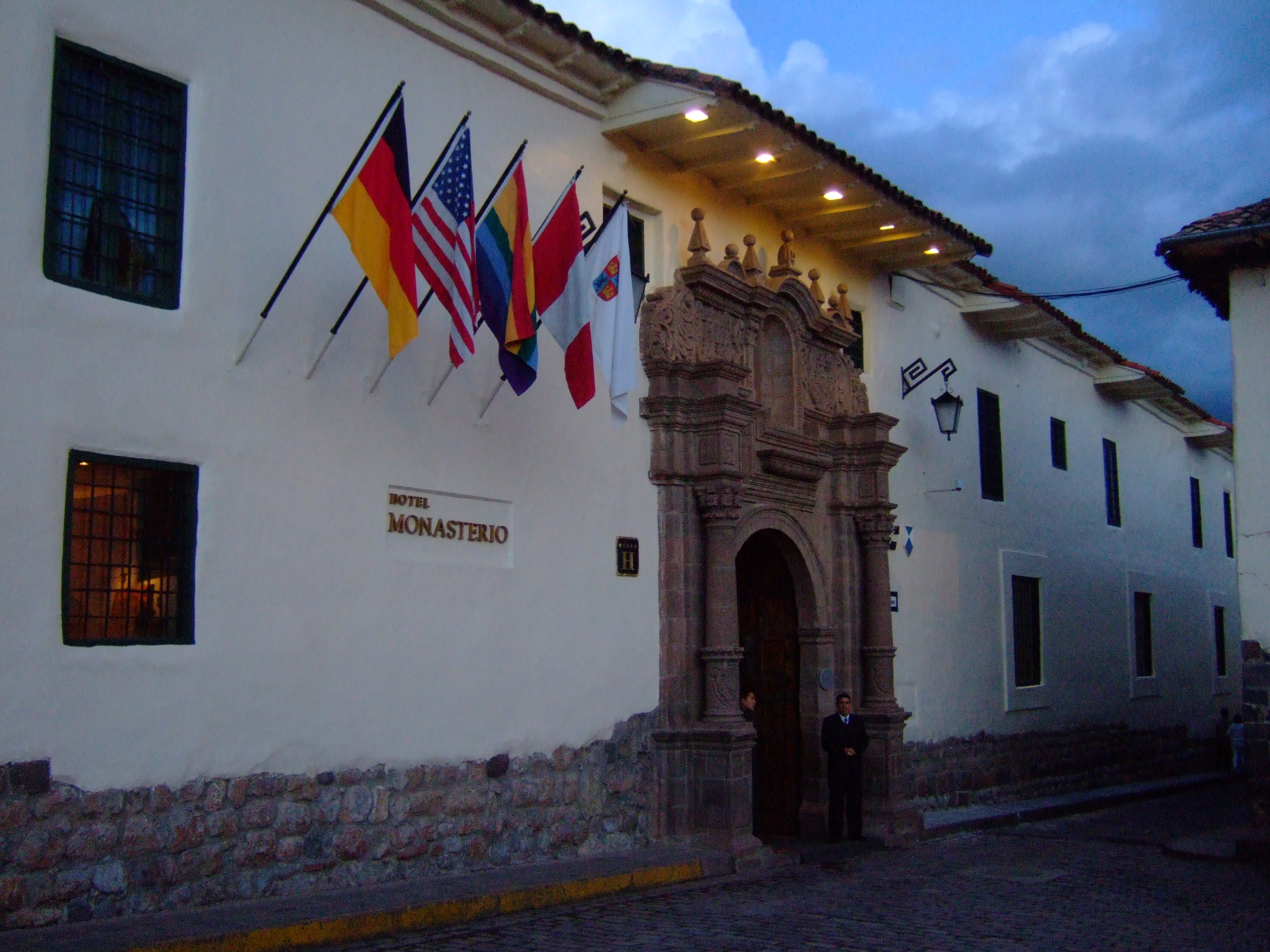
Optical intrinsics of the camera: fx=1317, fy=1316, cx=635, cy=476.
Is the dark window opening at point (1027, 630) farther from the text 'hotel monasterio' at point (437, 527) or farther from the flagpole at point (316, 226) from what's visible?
the flagpole at point (316, 226)

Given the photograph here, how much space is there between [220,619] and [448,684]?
2125 mm

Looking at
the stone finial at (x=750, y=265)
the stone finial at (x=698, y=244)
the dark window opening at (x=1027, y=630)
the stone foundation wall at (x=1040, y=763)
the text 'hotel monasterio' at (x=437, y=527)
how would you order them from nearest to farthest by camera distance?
the text 'hotel monasterio' at (x=437, y=527) → the stone finial at (x=698, y=244) → the stone finial at (x=750, y=265) → the stone foundation wall at (x=1040, y=763) → the dark window opening at (x=1027, y=630)

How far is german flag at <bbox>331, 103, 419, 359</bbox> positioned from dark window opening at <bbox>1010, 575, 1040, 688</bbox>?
41.3 ft

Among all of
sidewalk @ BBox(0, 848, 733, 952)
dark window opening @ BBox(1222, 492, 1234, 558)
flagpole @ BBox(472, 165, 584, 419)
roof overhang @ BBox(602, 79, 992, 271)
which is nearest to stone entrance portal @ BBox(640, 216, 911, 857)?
roof overhang @ BBox(602, 79, 992, 271)

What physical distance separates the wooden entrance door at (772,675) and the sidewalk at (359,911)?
3414mm

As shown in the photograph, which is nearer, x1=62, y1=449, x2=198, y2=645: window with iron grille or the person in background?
x1=62, y1=449, x2=198, y2=645: window with iron grille

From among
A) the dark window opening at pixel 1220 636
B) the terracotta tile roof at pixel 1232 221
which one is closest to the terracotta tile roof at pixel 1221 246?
the terracotta tile roof at pixel 1232 221

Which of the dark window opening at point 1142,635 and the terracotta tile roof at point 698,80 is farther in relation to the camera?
the dark window opening at point 1142,635

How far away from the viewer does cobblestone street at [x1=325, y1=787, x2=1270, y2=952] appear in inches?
324

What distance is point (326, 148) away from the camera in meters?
9.23

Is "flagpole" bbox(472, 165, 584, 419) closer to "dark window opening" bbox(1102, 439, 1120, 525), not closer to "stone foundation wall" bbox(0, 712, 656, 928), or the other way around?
"stone foundation wall" bbox(0, 712, 656, 928)

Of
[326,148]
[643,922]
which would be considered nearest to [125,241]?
[326,148]

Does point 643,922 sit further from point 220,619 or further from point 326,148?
point 326,148

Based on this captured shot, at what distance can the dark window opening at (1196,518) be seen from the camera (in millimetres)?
26984
